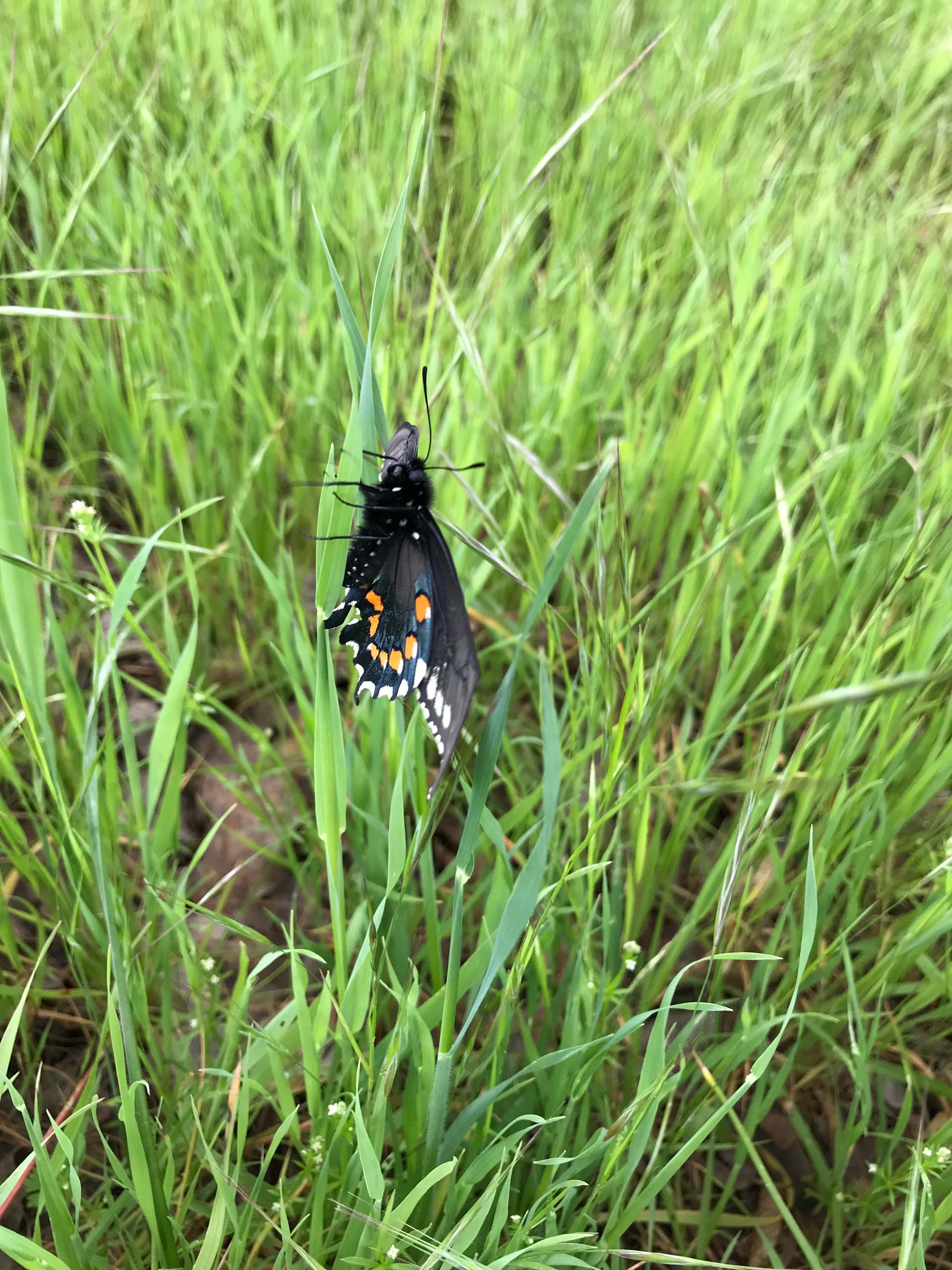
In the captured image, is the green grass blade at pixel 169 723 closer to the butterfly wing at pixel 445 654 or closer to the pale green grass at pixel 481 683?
the pale green grass at pixel 481 683

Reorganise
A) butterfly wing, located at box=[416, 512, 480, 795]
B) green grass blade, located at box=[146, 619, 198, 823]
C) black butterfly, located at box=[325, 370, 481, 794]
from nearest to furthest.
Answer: butterfly wing, located at box=[416, 512, 480, 795]
black butterfly, located at box=[325, 370, 481, 794]
green grass blade, located at box=[146, 619, 198, 823]

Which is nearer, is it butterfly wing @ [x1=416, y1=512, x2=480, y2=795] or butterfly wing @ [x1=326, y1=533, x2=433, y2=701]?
butterfly wing @ [x1=416, y1=512, x2=480, y2=795]

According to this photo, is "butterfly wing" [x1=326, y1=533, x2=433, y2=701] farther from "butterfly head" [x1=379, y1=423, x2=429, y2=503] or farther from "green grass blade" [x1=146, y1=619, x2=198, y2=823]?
"green grass blade" [x1=146, y1=619, x2=198, y2=823]

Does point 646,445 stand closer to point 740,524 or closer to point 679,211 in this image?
point 740,524

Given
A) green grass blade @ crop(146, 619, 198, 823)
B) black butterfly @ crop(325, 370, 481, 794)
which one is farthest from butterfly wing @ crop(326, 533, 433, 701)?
green grass blade @ crop(146, 619, 198, 823)

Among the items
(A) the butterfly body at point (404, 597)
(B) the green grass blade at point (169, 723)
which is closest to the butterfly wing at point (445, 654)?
(A) the butterfly body at point (404, 597)

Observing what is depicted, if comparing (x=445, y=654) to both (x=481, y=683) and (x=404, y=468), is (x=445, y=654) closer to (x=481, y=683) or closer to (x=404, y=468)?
(x=404, y=468)

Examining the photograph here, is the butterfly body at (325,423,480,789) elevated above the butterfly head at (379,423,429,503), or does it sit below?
below

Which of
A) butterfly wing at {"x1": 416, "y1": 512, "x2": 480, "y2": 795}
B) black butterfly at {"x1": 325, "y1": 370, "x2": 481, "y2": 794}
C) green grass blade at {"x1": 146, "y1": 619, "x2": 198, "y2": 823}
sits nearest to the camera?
butterfly wing at {"x1": 416, "y1": 512, "x2": 480, "y2": 795}
